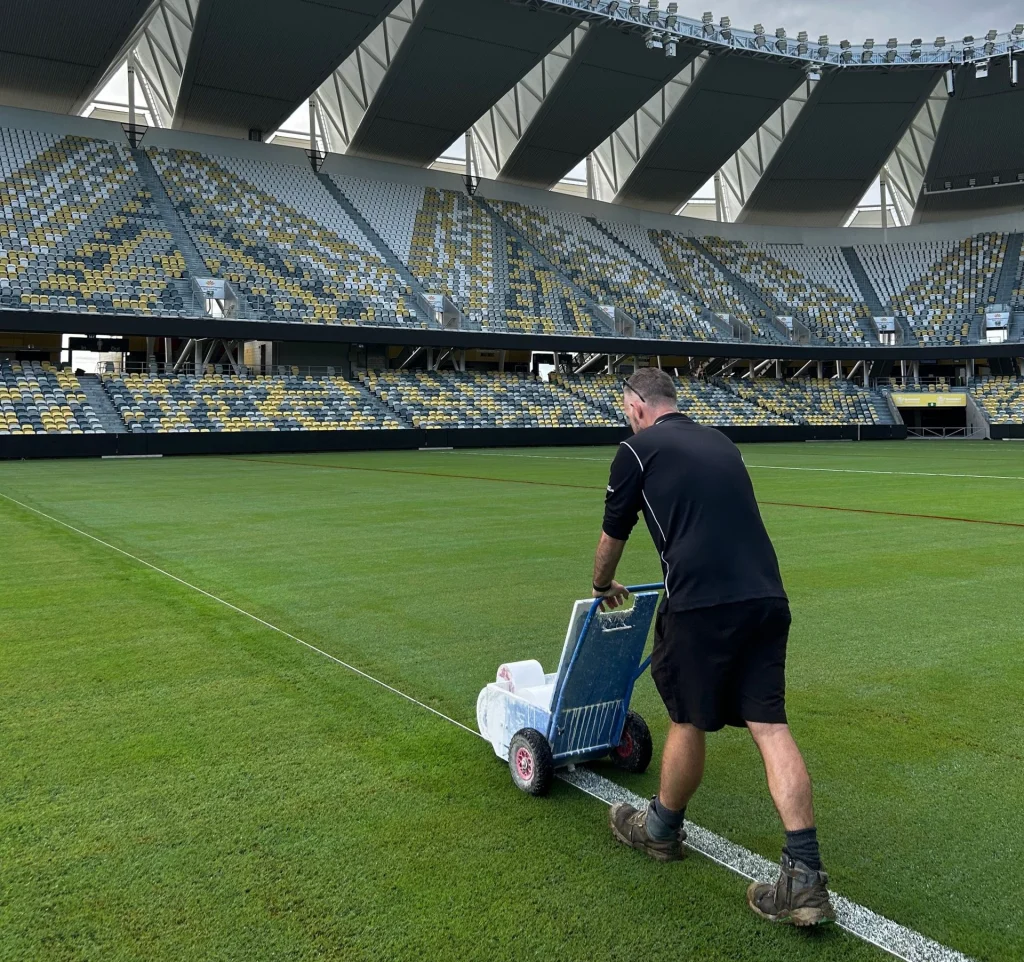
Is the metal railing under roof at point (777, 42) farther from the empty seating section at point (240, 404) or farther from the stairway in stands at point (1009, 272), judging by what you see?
the empty seating section at point (240, 404)

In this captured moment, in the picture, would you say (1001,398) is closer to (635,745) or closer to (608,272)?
(608,272)

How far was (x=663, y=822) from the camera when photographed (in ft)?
12.2

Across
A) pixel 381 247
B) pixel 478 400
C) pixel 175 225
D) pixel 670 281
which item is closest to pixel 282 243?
pixel 175 225

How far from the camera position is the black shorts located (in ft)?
11.4

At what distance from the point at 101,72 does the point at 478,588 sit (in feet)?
148

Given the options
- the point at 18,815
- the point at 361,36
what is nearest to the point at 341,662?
the point at 18,815

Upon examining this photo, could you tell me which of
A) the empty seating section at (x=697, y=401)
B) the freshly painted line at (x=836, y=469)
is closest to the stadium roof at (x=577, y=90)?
the empty seating section at (x=697, y=401)

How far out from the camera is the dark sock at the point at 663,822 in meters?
3.70

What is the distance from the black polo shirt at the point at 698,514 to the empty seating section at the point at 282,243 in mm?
42578

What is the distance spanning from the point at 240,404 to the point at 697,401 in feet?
86.2

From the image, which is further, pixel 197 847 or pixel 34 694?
pixel 34 694

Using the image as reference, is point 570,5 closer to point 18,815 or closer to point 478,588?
point 478,588

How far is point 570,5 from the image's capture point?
145 feet

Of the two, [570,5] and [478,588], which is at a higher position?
[570,5]
